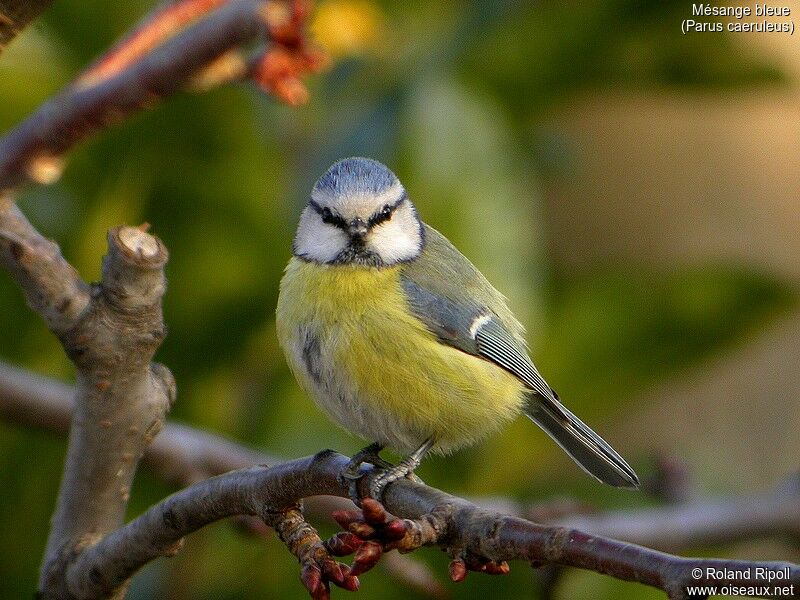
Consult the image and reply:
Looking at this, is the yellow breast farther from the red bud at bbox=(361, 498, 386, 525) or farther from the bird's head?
the red bud at bbox=(361, 498, 386, 525)

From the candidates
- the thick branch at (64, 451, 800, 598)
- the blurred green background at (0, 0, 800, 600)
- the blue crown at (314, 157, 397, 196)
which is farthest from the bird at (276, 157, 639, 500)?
the blurred green background at (0, 0, 800, 600)

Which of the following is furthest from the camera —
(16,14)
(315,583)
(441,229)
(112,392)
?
(441,229)

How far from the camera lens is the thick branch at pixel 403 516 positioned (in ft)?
2.71

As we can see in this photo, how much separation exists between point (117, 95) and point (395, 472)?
66cm

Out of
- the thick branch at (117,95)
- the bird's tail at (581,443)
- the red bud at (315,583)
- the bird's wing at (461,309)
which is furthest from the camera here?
the bird's tail at (581,443)

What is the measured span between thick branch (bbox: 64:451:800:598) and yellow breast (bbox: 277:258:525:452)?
248mm

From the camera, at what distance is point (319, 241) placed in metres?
1.68

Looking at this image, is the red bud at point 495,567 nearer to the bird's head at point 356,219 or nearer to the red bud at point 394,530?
the red bud at point 394,530

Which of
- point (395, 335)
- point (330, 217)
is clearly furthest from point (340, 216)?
point (395, 335)

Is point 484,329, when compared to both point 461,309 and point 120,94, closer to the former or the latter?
point 461,309

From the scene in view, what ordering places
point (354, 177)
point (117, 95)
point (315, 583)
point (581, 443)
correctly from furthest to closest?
point (581, 443), point (354, 177), point (117, 95), point (315, 583)

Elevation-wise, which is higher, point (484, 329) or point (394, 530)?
point (484, 329)

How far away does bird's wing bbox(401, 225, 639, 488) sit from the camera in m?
1.62

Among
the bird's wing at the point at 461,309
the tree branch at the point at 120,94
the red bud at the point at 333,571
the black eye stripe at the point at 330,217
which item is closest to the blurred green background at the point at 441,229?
the bird's wing at the point at 461,309
